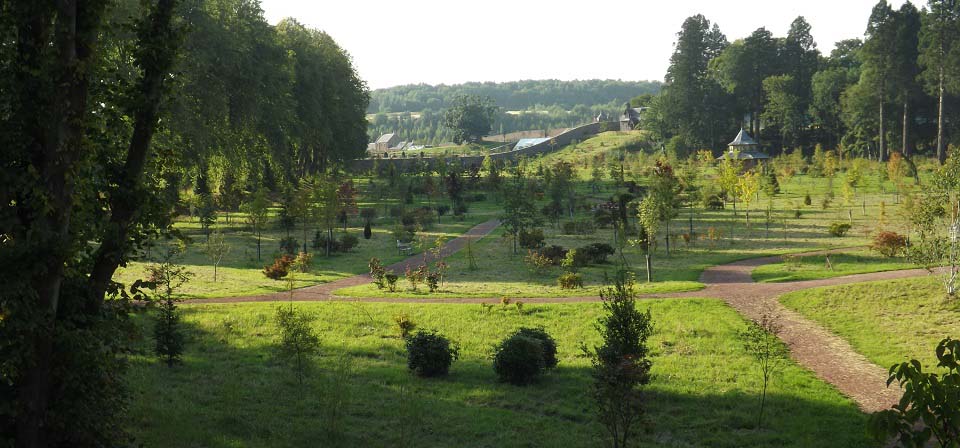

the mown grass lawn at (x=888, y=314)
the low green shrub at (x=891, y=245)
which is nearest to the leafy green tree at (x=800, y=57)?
the low green shrub at (x=891, y=245)

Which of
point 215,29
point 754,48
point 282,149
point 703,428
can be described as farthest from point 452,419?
point 754,48

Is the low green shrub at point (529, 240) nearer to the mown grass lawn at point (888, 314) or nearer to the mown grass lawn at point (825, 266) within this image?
the mown grass lawn at point (825, 266)

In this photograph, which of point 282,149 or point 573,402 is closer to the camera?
point 573,402

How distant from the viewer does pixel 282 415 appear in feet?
41.2

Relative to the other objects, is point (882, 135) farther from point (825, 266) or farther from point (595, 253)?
point (595, 253)

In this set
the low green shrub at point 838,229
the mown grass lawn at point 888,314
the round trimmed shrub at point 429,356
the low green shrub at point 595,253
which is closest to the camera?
the round trimmed shrub at point 429,356

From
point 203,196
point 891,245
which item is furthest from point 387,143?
point 891,245

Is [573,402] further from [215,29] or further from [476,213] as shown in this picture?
[476,213]

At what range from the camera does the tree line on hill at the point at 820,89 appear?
63625 mm

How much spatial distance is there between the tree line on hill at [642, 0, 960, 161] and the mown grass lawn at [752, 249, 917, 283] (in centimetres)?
4056

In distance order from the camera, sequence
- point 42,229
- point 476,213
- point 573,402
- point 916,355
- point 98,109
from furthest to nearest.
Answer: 1. point 476,213
2. point 916,355
3. point 573,402
4. point 98,109
5. point 42,229

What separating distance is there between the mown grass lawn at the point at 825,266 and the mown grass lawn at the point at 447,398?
796 centimetres

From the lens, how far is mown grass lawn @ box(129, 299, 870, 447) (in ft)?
38.7

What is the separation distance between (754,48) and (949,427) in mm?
81361
